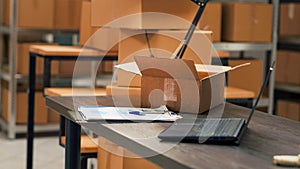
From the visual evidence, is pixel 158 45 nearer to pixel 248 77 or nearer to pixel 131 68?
pixel 131 68

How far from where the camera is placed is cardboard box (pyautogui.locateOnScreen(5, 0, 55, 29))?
14.9ft

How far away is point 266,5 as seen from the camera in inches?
173

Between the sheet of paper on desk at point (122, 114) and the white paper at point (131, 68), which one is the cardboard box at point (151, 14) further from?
the sheet of paper on desk at point (122, 114)

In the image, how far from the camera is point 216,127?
152 centimetres

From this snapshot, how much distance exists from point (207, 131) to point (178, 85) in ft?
1.16

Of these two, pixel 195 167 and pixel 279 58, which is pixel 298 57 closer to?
pixel 279 58

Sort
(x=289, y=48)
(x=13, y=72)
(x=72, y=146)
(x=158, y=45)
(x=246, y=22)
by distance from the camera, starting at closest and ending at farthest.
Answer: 1. (x=72, y=146)
2. (x=158, y=45)
3. (x=246, y=22)
4. (x=13, y=72)
5. (x=289, y=48)

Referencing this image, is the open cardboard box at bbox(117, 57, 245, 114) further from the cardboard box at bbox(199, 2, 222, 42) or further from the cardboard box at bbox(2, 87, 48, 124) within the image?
the cardboard box at bbox(2, 87, 48, 124)

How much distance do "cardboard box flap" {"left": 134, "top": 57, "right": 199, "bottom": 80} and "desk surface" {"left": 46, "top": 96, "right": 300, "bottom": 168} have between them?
18 cm

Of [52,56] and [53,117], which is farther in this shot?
[53,117]

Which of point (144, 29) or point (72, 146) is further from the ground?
point (144, 29)

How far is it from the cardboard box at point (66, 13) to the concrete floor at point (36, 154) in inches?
39.0

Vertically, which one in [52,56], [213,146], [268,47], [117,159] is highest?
[268,47]

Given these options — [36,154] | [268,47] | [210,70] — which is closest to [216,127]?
[210,70]
